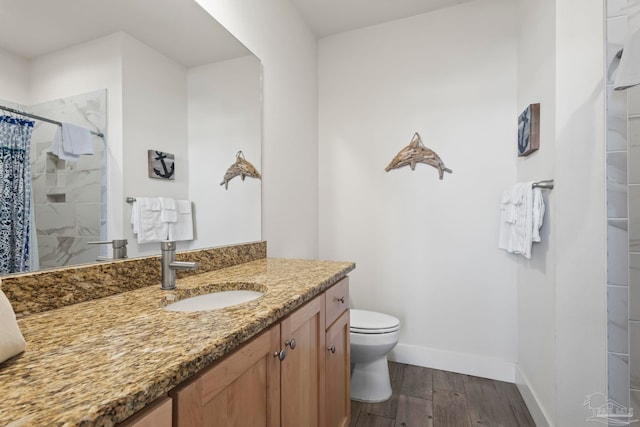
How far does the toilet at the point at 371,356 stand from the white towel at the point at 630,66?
155 cm

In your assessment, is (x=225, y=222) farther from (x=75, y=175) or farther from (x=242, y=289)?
(x=75, y=175)

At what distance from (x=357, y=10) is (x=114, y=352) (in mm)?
2518

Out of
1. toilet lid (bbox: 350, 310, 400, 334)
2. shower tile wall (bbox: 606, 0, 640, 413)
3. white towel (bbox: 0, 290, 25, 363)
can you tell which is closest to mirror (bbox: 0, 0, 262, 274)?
white towel (bbox: 0, 290, 25, 363)

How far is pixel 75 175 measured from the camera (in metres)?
0.88

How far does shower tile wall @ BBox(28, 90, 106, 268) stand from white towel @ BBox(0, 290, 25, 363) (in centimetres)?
34

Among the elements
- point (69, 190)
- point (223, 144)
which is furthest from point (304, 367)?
point (223, 144)

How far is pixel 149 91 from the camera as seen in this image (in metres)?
1.13

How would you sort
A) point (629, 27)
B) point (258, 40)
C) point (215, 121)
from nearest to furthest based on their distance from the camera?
point (629, 27) → point (215, 121) → point (258, 40)

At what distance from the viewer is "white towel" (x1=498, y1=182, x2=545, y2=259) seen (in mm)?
1564

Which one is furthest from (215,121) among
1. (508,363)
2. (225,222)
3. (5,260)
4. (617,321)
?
(508,363)

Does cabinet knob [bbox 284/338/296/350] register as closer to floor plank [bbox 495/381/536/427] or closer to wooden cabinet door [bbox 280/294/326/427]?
wooden cabinet door [bbox 280/294/326/427]

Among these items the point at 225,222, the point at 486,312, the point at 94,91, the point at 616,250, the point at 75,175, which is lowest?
the point at 486,312

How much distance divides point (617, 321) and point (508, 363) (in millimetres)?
883

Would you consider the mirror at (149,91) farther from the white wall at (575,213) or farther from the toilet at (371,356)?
the white wall at (575,213)
